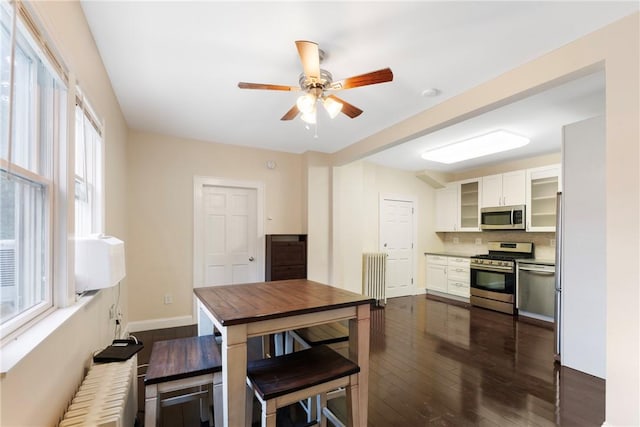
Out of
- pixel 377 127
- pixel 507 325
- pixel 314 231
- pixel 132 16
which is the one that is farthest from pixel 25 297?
pixel 507 325

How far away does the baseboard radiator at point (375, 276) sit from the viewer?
5172 millimetres

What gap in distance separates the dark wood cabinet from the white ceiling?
1862mm

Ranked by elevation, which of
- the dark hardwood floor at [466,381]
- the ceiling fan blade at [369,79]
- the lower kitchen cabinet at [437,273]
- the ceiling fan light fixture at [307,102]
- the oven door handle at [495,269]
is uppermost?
the ceiling fan blade at [369,79]

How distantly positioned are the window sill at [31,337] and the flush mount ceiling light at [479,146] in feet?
13.9

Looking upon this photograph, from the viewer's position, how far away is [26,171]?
117 cm

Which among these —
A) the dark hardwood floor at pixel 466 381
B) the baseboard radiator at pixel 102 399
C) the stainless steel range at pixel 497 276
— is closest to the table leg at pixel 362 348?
the dark hardwood floor at pixel 466 381

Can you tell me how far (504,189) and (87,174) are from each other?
5.61 metres

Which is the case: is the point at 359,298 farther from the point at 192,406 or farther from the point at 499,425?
the point at 192,406

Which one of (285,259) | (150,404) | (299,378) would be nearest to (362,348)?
(299,378)

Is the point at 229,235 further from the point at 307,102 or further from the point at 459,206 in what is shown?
the point at 459,206

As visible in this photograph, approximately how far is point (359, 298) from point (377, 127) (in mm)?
2417

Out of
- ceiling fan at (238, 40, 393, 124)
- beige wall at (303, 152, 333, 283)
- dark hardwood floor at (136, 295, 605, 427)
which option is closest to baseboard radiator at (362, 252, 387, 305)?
beige wall at (303, 152, 333, 283)

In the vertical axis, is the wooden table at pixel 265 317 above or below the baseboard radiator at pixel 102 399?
above

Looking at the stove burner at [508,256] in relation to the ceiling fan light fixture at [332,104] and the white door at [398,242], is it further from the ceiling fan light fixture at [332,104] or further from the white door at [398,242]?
the ceiling fan light fixture at [332,104]
